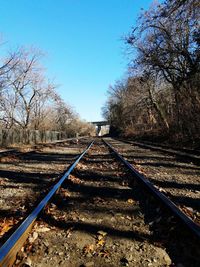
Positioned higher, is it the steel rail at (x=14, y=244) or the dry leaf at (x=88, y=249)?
the steel rail at (x=14, y=244)

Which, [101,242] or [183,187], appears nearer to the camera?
[101,242]

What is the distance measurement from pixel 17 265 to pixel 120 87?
87.9m

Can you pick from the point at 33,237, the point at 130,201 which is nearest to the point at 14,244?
the point at 33,237

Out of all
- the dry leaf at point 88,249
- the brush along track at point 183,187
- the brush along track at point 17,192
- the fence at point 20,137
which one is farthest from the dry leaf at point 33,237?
the fence at point 20,137

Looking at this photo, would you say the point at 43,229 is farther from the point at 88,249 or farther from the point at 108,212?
the point at 108,212

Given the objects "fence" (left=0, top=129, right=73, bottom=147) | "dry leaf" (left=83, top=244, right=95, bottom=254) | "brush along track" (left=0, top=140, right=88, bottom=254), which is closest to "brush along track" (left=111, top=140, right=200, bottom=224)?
"dry leaf" (left=83, top=244, right=95, bottom=254)

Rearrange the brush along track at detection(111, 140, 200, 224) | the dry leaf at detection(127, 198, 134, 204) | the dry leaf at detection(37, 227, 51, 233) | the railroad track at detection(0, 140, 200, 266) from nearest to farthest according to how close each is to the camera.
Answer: the railroad track at detection(0, 140, 200, 266) < the dry leaf at detection(37, 227, 51, 233) < the brush along track at detection(111, 140, 200, 224) < the dry leaf at detection(127, 198, 134, 204)

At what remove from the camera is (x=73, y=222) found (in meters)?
4.61

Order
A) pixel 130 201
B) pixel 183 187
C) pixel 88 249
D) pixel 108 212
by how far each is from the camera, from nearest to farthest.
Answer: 1. pixel 88 249
2. pixel 108 212
3. pixel 130 201
4. pixel 183 187

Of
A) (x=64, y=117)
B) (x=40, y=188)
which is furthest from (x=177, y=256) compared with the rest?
(x=64, y=117)

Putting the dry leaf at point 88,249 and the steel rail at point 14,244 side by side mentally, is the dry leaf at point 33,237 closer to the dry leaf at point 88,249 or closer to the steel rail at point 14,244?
the steel rail at point 14,244

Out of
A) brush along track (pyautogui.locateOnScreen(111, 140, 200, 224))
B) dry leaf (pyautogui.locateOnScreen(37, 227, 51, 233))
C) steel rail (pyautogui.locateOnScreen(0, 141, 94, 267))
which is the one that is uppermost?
steel rail (pyautogui.locateOnScreen(0, 141, 94, 267))

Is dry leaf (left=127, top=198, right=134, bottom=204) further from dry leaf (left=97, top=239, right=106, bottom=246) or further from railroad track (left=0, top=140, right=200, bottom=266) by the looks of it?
dry leaf (left=97, top=239, right=106, bottom=246)

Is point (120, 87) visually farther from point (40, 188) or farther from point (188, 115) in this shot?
point (40, 188)
